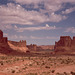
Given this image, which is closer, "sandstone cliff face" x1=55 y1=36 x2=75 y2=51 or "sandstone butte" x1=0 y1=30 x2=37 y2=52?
"sandstone butte" x1=0 y1=30 x2=37 y2=52

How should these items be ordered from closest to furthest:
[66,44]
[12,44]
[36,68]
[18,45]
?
[36,68]
[12,44]
[66,44]
[18,45]

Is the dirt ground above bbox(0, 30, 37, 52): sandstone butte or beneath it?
beneath

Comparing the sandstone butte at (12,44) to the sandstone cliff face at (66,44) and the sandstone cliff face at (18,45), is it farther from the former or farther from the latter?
the sandstone cliff face at (66,44)

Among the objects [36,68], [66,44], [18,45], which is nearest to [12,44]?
[18,45]

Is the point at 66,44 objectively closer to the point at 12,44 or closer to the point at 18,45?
the point at 18,45

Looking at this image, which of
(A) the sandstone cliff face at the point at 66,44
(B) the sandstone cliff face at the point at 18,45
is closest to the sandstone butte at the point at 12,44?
(B) the sandstone cliff face at the point at 18,45

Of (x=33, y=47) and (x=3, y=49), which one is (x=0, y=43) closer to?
(x=3, y=49)

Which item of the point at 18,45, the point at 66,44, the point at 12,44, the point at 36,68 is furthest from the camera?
the point at 18,45

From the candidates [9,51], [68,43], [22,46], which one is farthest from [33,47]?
[9,51]

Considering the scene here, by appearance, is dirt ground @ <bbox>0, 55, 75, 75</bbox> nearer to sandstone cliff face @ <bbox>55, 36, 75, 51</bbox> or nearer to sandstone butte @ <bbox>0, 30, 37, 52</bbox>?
sandstone butte @ <bbox>0, 30, 37, 52</bbox>

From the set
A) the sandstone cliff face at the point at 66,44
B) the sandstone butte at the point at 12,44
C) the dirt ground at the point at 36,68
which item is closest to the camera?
the dirt ground at the point at 36,68

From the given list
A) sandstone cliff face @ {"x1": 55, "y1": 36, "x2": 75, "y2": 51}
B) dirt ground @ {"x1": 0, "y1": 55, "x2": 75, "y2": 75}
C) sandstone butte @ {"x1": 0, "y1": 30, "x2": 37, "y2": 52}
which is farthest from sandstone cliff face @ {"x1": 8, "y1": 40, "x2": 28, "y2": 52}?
dirt ground @ {"x1": 0, "y1": 55, "x2": 75, "y2": 75}

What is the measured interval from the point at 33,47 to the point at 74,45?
5248cm

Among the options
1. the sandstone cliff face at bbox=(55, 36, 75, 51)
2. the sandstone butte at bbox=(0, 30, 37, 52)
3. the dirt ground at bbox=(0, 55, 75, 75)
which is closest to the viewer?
the dirt ground at bbox=(0, 55, 75, 75)
